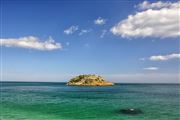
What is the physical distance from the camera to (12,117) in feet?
113

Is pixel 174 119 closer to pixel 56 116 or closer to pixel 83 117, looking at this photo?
pixel 83 117

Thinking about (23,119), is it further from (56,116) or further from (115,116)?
(115,116)

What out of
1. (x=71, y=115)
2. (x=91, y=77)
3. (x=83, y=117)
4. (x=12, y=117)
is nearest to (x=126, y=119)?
(x=83, y=117)

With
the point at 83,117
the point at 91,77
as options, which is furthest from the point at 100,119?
the point at 91,77

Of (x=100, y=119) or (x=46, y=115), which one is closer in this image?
(x=100, y=119)

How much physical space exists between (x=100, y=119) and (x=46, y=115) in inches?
327

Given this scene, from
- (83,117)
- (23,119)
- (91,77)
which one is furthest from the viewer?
(91,77)

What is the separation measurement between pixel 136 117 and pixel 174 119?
201 inches

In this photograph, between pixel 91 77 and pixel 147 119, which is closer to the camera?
pixel 147 119

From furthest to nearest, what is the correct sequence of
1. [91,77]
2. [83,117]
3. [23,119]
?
[91,77] → [83,117] → [23,119]

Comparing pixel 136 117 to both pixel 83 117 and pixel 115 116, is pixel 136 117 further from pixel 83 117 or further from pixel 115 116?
pixel 83 117

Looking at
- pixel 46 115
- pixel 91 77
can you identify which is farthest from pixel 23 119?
pixel 91 77

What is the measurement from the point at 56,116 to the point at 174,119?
54.2 ft

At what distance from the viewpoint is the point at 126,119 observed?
3359 centimetres
